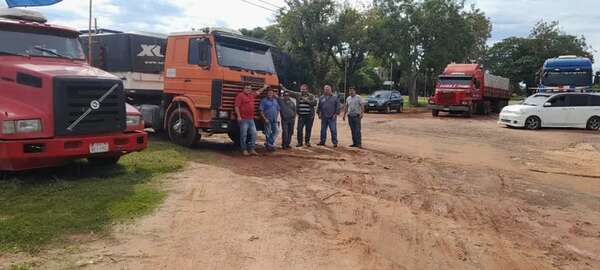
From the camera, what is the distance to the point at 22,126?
7070 mm

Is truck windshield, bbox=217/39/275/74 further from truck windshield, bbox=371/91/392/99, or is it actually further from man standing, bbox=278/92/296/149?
truck windshield, bbox=371/91/392/99

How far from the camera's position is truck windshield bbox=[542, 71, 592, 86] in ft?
84.9

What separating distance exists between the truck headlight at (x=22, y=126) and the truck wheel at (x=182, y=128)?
4.62 m

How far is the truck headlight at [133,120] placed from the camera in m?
8.59

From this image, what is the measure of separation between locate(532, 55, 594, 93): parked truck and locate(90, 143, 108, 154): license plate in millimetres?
23495

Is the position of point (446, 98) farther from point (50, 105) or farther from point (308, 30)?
point (50, 105)

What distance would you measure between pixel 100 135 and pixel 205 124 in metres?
3.67

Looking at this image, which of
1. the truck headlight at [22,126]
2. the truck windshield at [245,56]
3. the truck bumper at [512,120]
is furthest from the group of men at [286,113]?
the truck bumper at [512,120]

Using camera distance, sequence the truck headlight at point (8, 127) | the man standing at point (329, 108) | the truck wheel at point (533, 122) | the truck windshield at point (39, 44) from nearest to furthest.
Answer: the truck headlight at point (8, 127)
the truck windshield at point (39, 44)
the man standing at point (329, 108)
the truck wheel at point (533, 122)

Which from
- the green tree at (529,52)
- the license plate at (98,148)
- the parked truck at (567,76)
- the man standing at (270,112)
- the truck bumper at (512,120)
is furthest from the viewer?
the green tree at (529,52)

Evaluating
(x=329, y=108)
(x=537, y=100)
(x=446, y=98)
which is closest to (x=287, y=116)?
(x=329, y=108)

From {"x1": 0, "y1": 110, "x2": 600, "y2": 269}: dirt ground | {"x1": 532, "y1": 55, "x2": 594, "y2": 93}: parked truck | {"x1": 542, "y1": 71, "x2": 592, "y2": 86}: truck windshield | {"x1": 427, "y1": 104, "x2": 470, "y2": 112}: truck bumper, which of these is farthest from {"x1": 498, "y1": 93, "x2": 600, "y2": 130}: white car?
{"x1": 0, "y1": 110, "x2": 600, "y2": 269}: dirt ground

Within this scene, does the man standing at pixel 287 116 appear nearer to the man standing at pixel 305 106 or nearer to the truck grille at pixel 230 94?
the man standing at pixel 305 106

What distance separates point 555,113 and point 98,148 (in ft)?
60.6
